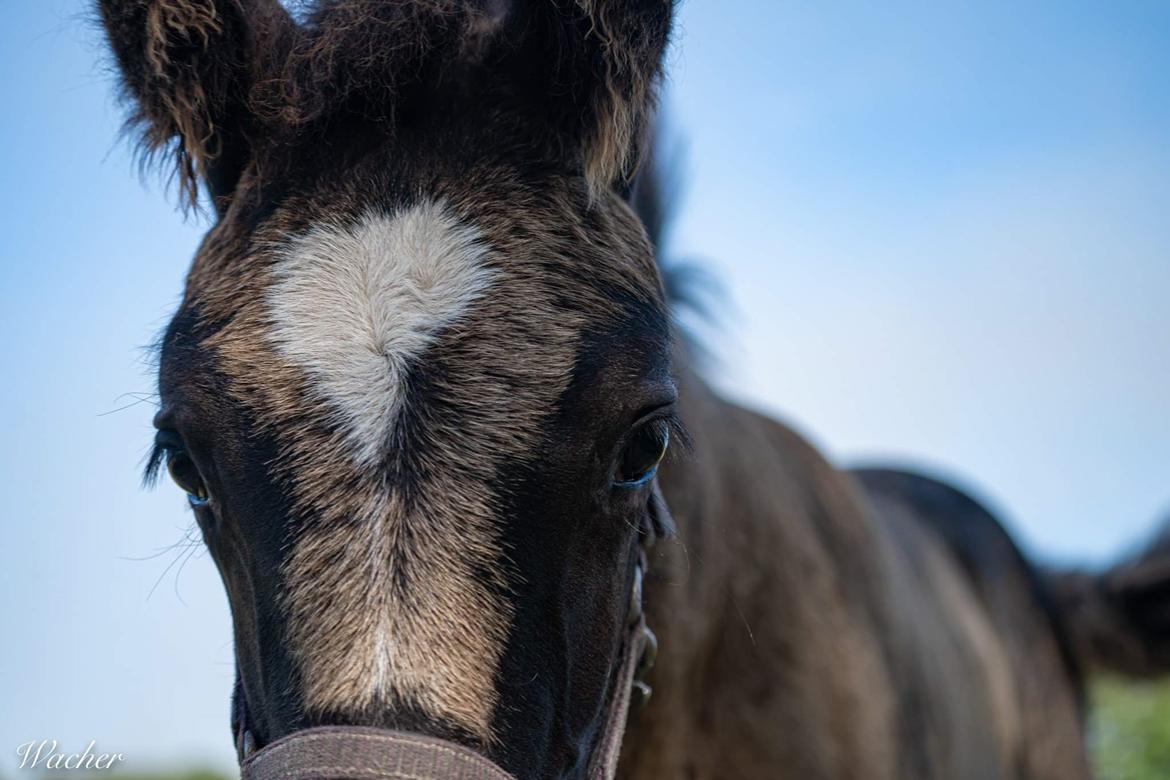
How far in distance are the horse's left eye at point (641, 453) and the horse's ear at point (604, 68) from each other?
52cm

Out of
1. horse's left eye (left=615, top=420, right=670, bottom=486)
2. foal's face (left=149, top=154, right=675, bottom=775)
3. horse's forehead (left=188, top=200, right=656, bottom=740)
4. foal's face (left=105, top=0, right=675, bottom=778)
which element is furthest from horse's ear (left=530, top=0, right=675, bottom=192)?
horse's left eye (left=615, top=420, right=670, bottom=486)

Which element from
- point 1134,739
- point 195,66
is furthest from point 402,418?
point 1134,739

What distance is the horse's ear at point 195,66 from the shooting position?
212cm

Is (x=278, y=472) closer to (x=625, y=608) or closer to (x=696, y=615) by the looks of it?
(x=625, y=608)

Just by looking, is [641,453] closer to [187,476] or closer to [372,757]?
[372,757]

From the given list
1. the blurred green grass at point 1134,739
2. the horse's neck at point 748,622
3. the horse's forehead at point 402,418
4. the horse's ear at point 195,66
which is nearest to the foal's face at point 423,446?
the horse's forehead at point 402,418

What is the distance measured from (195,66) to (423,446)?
3.49 feet

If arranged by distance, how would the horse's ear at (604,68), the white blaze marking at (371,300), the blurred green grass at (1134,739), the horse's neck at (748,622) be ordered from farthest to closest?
the blurred green grass at (1134,739), the horse's neck at (748,622), the horse's ear at (604,68), the white blaze marking at (371,300)

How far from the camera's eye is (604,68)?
6.81 feet

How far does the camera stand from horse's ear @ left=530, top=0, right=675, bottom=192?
2033mm

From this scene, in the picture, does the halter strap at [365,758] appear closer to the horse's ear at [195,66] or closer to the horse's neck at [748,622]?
the horse's neck at [748,622]

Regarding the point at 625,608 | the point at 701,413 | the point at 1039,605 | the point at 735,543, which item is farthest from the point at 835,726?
the point at 1039,605

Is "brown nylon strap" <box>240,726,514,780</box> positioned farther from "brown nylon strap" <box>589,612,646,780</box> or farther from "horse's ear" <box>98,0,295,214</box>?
"horse's ear" <box>98,0,295,214</box>

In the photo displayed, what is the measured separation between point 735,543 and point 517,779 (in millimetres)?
1568
